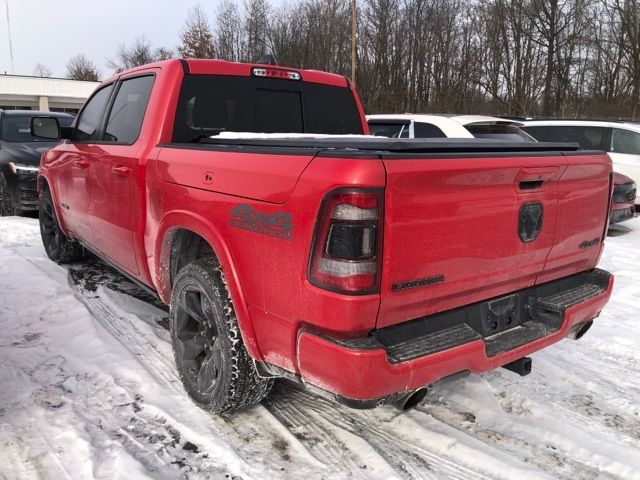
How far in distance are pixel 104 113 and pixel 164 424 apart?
105 inches

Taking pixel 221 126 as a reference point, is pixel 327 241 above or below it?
below

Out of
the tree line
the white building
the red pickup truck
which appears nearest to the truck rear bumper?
the red pickup truck

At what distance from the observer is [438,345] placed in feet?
7.41

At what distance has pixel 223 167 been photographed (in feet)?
8.54

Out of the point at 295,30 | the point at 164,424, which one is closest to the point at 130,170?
the point at 164,424

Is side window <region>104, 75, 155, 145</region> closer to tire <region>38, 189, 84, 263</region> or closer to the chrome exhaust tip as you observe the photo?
tire <region>38, 189, 84, 263</region>

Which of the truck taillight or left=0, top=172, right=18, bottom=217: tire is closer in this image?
the truck taillight

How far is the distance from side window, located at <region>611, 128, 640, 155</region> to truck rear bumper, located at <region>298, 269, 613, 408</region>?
30.0 feet

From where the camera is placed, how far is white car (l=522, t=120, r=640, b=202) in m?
10.5

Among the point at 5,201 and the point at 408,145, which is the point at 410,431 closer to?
the point at 408,145

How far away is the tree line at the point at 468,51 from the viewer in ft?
103

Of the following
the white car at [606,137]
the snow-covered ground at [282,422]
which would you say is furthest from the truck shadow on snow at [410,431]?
the white car at [606,137]

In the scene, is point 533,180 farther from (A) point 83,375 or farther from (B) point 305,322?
(A) point 83,375

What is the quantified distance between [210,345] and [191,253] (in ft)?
1.95
